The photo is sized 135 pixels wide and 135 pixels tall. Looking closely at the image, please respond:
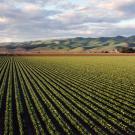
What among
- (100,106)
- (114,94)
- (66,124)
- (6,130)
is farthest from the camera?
(114,94)

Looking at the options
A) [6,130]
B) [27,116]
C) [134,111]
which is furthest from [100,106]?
[6,130]

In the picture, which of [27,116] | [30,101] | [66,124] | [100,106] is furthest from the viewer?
[30,101]

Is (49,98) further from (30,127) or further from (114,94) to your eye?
(30,127)

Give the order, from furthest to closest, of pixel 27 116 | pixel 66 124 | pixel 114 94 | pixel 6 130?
1. pixel 114 94
2. pixel 27 116
3. pixel 66 124
4. pixel 6 130

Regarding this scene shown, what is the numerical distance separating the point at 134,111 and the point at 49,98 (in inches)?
231

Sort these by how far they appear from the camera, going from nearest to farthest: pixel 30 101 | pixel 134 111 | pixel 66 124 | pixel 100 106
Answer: pixel 66 124
pixel 134 111
pixel 100 106
pixel 30 101

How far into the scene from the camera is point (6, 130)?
10.7 m

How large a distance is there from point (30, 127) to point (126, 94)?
31.8ft

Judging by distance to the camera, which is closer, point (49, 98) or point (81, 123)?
point (81, 123)

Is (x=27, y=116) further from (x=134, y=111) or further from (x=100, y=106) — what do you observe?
(x=134, y=111)

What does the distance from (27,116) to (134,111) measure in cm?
571

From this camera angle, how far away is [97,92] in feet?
64.0

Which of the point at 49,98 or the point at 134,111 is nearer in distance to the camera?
the point at 134,111

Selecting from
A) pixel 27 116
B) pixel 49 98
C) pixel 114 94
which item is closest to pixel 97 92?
pixel 114 94
